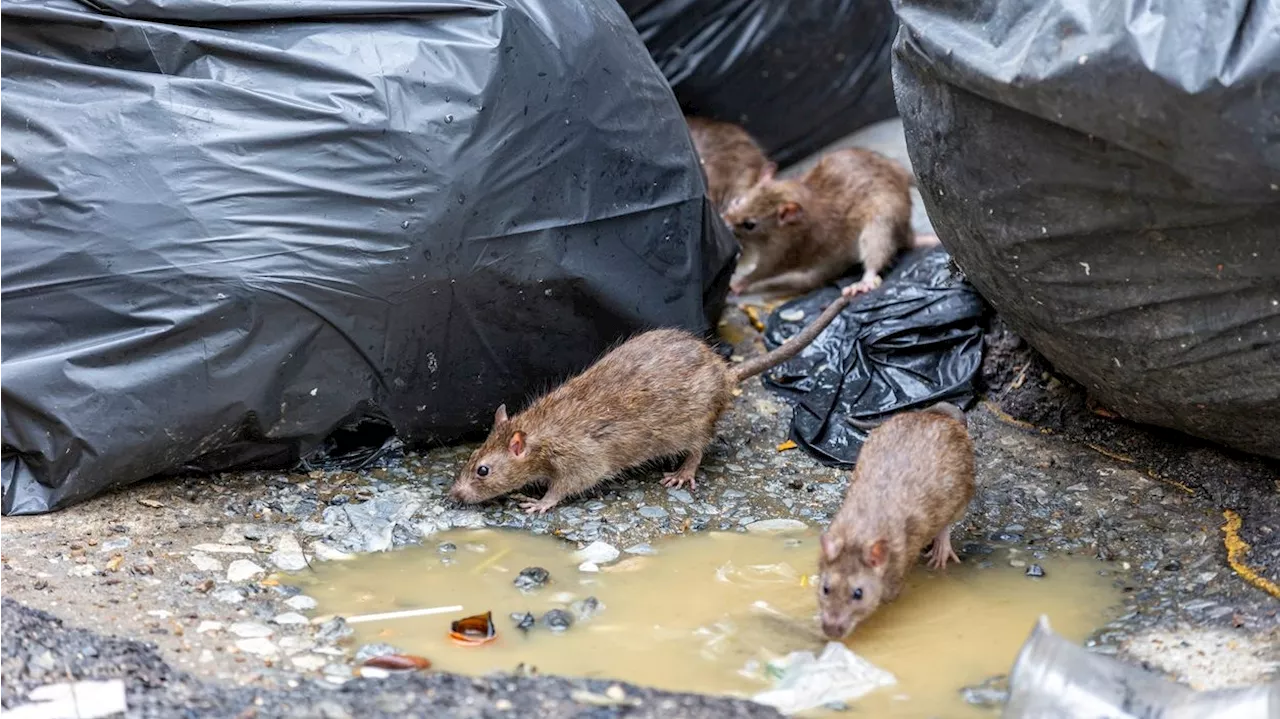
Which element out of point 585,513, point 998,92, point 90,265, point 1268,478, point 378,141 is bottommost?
point 585,513

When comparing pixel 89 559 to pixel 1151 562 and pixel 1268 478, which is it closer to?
pixel 1151 562

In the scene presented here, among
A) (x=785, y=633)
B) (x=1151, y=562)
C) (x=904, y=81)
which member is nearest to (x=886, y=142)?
(x=904, y=81)

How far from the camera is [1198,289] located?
3.68 meters

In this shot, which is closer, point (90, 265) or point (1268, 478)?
point (90, 265)

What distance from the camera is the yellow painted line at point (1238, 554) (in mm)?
3769

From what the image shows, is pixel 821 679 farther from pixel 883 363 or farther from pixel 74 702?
pixel 883 363

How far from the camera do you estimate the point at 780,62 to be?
6.88 m

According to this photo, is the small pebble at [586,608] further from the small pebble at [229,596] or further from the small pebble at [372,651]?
the small pebble at [229,596]

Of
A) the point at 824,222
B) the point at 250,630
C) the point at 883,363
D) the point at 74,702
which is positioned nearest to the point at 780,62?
the point at 824,222

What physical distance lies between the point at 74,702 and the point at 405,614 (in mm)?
948

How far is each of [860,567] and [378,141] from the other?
2012 mm

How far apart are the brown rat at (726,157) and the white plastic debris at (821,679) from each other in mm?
3737

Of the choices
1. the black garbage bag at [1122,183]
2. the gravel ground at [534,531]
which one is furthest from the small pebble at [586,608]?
the black garbage bag at [1122,183]

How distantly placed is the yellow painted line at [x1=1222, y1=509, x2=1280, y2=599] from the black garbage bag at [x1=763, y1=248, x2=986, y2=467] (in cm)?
119
